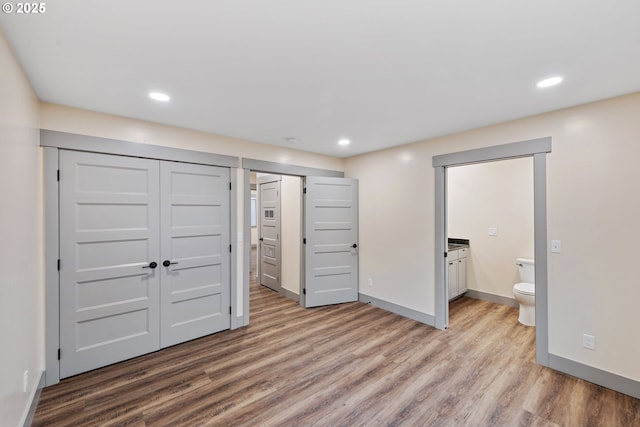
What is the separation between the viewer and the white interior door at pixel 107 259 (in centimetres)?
252

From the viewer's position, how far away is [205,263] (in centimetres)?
336

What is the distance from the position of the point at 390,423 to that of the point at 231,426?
1.14 metres

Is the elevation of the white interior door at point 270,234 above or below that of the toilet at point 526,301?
above

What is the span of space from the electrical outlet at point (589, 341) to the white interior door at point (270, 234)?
4.11 m

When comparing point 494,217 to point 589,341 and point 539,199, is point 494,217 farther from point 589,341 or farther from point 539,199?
point 589,341

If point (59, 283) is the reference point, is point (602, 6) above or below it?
above

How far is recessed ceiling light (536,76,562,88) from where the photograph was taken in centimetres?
203

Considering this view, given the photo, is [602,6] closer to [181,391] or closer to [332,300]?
[181,391]

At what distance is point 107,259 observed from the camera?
270 centimetres

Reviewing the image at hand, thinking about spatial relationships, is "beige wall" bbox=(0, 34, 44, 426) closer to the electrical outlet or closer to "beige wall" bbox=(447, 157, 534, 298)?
the electrical outlet

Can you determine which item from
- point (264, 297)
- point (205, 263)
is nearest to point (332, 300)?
point (264, 297)

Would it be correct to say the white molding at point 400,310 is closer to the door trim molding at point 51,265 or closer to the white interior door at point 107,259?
the white interior door at point 107,259

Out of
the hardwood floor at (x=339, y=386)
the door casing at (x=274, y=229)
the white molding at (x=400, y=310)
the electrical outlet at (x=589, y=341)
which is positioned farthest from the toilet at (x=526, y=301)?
the door casing at (x=274, y=229)

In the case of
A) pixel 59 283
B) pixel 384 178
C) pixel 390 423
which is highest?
pixel 384 178
